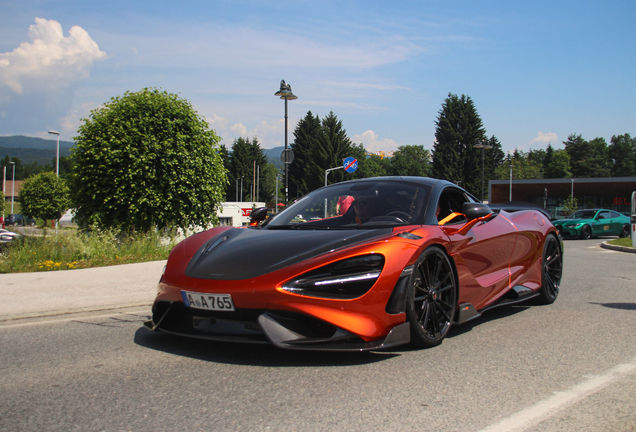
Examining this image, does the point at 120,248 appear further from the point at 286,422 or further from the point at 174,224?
the point at 286,422

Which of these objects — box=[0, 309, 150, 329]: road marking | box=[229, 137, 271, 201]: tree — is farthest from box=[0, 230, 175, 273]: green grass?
box=[229, 137, 271, 201]: tree

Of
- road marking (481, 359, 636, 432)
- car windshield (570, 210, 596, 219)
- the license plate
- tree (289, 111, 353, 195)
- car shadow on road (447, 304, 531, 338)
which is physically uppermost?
tree (289, 111, 353, 195)

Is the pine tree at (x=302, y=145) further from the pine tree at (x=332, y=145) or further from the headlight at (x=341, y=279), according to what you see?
the headlight at (x=341, y=279)

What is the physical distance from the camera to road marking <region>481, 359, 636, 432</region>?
8.55 ft

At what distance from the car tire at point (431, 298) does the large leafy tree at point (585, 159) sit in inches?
5670

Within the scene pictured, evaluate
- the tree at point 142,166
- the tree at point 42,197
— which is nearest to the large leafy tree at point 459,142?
the tree at point 42,197

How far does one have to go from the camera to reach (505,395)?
307cm

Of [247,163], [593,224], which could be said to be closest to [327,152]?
[247,163]

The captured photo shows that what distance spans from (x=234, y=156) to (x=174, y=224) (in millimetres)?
91561

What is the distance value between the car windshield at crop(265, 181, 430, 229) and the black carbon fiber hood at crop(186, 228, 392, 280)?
34cm

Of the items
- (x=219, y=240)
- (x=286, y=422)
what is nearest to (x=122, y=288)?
(x=219, y=240)

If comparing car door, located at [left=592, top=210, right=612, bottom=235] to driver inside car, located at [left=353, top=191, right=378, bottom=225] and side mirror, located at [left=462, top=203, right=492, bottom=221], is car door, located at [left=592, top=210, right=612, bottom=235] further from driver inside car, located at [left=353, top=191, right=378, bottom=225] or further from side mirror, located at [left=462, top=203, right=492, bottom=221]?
driver inside car, located at [left=353, top=191, right=378, bottom=225]

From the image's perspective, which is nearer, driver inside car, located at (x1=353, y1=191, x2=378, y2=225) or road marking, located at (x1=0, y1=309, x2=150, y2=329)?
driver inside car, located at (x1=353, y1=191, x2=378, y2=225)

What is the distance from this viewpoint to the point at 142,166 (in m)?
12.9
